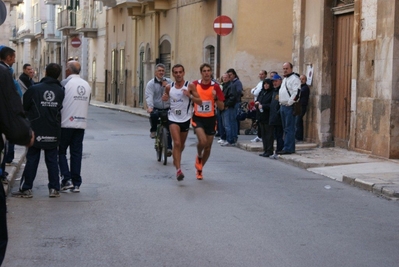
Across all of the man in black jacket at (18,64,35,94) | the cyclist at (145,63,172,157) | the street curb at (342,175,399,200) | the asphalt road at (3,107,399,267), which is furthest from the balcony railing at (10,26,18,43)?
the street curb at (342,175,399,200)

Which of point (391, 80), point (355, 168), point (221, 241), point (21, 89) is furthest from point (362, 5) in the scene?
point (221, 241)

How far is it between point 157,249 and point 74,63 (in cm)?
438

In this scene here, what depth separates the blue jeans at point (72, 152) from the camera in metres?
11.3

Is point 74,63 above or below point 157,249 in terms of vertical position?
above

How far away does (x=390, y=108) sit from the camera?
15.8 meters

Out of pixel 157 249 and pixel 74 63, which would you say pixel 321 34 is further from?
pixel 157 249

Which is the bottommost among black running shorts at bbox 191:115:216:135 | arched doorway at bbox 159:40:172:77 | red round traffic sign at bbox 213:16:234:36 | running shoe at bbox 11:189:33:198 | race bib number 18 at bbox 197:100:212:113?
running shoe at bbox 11:189:33:198

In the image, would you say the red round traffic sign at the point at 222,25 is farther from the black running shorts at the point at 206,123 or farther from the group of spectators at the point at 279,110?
the black running shorts at the point at 206,123

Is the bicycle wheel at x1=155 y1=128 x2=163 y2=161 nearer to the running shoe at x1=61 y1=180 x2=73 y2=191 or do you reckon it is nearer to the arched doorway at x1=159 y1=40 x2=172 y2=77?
the running shoe at x1=61 y1=180 x2=73 y2=191

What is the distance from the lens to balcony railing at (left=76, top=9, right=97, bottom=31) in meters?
53.3

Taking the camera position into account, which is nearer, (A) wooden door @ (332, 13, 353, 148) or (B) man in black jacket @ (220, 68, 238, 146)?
(A) wooden door @ (332, 13, 353, 148)

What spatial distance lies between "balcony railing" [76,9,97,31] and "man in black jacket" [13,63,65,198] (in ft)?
140

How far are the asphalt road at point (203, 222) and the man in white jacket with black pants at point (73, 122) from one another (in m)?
0.28

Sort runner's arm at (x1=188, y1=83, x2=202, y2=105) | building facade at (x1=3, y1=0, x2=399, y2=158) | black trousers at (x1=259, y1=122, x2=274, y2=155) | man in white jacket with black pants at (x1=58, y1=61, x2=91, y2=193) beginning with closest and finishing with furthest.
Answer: man in white jacket with black pants at (x1=58, y1=61, x2=91, y2=193) < runner's arm at (x1=188, y1=83, x2=202, y2=105) < building facade at (x1=3, y1=0, x2=399, y2=158) < black trousers at (x1=259, y1=122, x2=274, y2=155)
